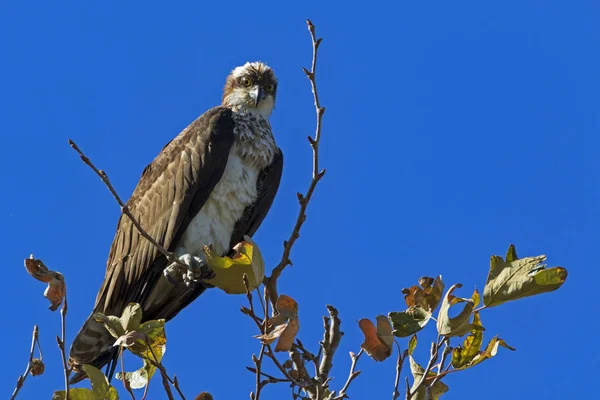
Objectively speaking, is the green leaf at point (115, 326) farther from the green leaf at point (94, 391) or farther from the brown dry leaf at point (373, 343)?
the brown dry leaf at point (373, 343)

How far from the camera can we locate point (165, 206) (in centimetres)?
627

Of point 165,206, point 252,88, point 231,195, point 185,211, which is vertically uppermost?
point 252,88

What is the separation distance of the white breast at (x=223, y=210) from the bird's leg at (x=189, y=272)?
0.24 meters

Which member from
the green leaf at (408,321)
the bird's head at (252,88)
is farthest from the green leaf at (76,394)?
the bird's head at (252,88)

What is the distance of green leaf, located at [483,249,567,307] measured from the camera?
3.29 meters

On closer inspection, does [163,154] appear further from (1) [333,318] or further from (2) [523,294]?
(2) [523,294]

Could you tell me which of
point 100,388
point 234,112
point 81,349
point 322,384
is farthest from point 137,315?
point 234,112

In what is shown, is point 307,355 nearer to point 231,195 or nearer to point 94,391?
point 94,391

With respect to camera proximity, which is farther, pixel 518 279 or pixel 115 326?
pixel 115 326

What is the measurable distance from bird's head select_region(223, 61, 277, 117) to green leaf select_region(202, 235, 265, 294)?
12.1ft

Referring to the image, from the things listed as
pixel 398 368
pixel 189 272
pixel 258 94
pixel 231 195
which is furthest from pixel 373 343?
pixel 258 94

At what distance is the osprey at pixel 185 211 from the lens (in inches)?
241

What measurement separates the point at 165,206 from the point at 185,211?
0.68 ft

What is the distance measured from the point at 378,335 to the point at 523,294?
2.22 feet
